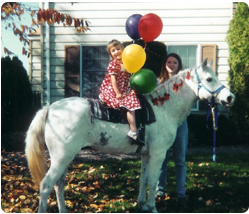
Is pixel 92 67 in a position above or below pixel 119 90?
above

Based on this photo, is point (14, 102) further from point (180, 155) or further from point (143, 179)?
point (180, 155)

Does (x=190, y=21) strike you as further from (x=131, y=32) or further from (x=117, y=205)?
(x=117, y=205)

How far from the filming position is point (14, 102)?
784 centimetres

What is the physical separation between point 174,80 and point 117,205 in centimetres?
205

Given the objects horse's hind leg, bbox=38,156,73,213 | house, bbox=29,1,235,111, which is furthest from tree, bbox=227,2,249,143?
horse's hind leg, bbox=38,156,73,213

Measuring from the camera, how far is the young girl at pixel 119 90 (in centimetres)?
364

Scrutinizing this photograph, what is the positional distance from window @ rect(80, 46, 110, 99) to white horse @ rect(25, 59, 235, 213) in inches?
187

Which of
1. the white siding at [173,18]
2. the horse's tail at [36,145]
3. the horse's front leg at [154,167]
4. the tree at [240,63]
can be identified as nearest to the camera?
the horse's tail at [36,145]

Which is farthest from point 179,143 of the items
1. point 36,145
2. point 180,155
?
point 36,145

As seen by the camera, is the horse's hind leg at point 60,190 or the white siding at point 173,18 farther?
the white siding at point 173,18

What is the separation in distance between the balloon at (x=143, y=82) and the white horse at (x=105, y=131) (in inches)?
10.6

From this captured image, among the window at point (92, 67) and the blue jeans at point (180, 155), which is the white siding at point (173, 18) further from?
the blue jeans at point (180, 155)

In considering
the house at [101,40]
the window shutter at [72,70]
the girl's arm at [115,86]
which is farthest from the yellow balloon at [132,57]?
the window shutter at [72,70]

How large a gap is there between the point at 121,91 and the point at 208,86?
3.83 ft
